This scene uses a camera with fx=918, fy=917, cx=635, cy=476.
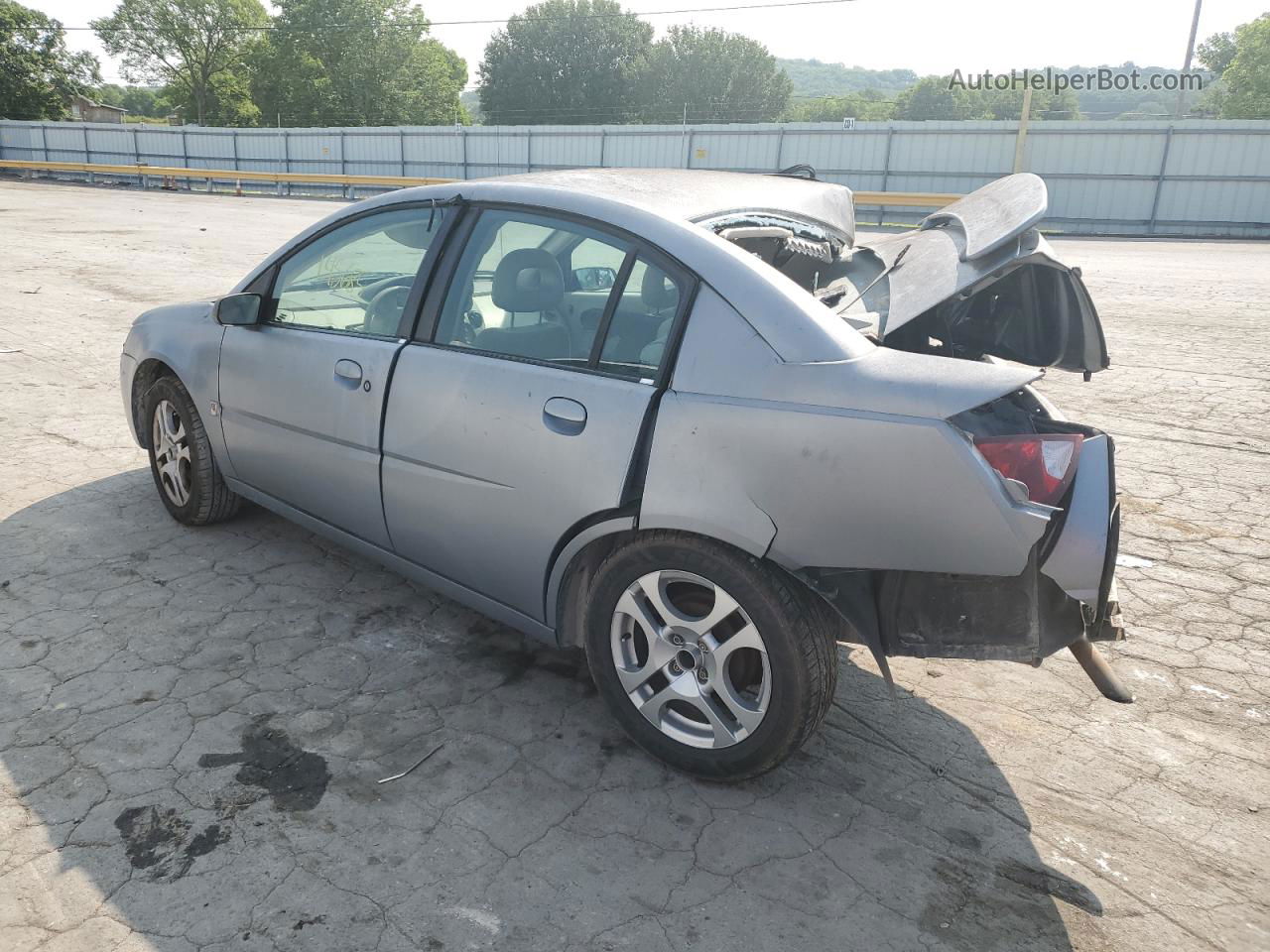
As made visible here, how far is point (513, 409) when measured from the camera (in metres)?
2.83

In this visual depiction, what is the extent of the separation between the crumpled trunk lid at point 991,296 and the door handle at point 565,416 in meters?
0.91

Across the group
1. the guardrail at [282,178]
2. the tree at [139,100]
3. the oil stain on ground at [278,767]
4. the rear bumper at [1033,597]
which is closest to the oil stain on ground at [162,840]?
the oil stain on ground at [278,767]

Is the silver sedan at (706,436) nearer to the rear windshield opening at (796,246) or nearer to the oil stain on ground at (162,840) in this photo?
the rear windshield opening at (796,246)

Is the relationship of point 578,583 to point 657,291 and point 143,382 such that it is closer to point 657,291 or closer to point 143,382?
point 657,291

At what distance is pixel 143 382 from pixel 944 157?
27.1m

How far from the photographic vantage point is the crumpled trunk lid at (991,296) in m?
2.61

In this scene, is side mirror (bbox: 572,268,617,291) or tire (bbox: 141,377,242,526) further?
tire (bbox: 141,377,242,526)

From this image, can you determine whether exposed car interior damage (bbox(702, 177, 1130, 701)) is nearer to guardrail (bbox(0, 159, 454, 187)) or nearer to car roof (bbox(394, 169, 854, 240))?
car roof (bbox(394, 169, 854, 240))

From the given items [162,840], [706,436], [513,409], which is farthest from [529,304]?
[162,840]

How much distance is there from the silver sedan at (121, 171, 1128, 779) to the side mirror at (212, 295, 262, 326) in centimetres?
25

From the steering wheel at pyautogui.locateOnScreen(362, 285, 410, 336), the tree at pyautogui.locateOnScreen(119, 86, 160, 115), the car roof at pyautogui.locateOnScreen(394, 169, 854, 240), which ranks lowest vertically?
the steering wheel at pyautogui.locateOnScreen(362, 285, 410, 336)

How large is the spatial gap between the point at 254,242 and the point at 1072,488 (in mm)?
17008

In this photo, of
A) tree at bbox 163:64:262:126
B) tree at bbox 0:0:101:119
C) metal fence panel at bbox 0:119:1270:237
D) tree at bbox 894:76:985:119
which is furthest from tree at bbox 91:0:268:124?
tree at bbox 894:76:985:119

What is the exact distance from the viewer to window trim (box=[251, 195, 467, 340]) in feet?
10.5
